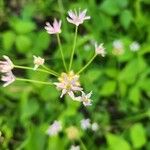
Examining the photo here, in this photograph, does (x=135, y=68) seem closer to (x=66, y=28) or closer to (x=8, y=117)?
(x=66, y=28)

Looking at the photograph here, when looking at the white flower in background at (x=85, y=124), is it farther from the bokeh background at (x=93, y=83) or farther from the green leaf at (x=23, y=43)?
the green leaf at (x=23, y=43)

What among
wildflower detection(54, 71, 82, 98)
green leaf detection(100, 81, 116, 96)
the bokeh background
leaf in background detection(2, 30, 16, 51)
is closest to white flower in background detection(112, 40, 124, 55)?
the bokeh background

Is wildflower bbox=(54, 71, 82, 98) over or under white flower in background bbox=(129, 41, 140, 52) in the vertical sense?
under

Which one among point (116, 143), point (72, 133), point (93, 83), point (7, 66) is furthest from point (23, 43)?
point (7, 66)

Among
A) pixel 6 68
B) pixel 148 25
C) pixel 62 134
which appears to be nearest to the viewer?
pixel 6 68

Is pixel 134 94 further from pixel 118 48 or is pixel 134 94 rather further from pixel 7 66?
pixel 7 66

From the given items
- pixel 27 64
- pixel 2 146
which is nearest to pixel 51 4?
pixel 27 64

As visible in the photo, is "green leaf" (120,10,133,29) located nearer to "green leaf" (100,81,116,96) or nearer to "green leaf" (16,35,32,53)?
"green leaf" (100,81,116,96)
